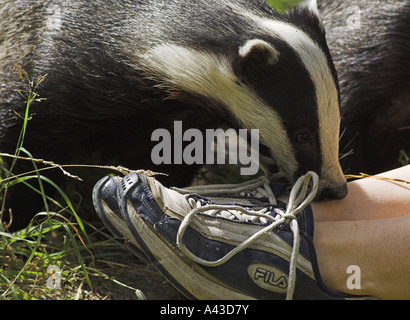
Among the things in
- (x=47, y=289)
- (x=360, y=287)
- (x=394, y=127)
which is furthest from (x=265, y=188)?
(x=394, y=127)

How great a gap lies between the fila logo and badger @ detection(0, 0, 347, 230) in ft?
1.51

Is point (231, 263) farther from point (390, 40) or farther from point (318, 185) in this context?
point (390, 40)

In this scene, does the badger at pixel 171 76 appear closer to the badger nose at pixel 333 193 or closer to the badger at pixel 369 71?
the badger nose at pixel 333 193

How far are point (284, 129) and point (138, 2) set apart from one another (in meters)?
0.80

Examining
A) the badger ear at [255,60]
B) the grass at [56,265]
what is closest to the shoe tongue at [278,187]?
the badger ear at [255,60]

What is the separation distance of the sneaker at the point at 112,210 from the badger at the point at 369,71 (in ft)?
4.16

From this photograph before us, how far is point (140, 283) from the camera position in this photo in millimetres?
2604

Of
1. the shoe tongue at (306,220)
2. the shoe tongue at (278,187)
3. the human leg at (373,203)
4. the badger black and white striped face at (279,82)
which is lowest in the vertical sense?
the shoe tongue at (306,220)

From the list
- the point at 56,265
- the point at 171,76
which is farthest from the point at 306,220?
the point at 56,265

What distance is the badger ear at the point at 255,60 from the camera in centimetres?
245

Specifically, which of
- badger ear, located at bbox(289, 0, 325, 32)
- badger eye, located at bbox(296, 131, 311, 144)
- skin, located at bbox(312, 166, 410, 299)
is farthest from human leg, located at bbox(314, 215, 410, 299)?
badger ear, located at bbox(289, 0, 325, 32)

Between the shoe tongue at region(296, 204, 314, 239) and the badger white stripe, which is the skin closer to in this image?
the shoe tongue at region(296, 204, 314, 239)

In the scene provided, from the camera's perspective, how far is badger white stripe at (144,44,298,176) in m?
2.62

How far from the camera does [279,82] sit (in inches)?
99.8
